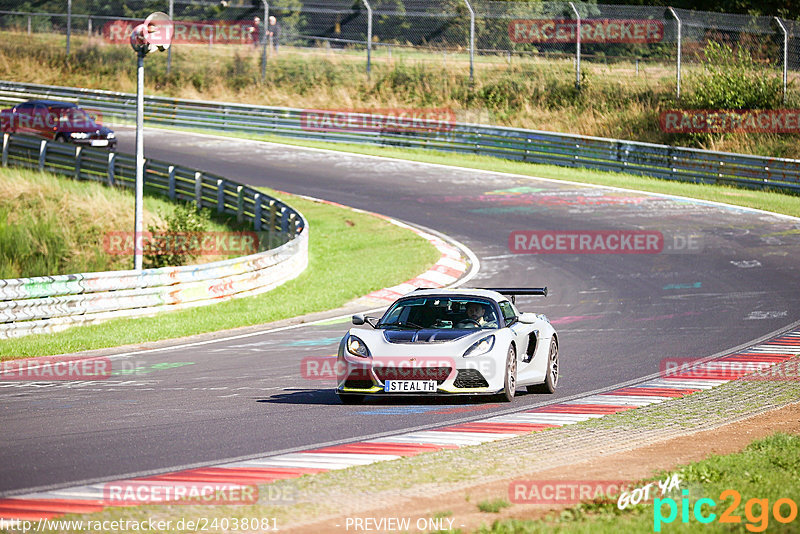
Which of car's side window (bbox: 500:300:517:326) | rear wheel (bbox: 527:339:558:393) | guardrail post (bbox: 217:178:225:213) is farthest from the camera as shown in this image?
guardrail post (bbox: 217:178:225:213)

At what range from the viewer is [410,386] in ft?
35.6

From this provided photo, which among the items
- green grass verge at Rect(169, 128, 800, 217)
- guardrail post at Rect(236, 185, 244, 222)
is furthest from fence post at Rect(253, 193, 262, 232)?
green grass verge at Rect(169, 128, 800, 217)

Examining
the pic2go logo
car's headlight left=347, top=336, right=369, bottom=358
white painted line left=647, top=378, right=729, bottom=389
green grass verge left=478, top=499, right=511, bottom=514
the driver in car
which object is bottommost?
white painted line left=647, top=378, right=729, bottom=389

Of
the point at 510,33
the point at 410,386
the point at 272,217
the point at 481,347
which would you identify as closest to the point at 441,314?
the point at 481,347

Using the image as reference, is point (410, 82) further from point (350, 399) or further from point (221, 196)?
point (350, 399)

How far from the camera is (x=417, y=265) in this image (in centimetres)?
2322

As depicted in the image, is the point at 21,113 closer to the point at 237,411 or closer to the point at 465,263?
the point at 465,263

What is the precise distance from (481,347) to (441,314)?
3.65 ft

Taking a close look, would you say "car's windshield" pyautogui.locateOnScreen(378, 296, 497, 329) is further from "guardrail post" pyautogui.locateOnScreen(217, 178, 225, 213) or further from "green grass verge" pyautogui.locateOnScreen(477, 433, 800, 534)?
"guardrail post" pyautogui.locateOnScreen(217, 178, 225, 213)

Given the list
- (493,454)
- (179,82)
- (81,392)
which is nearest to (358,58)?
(179,82)

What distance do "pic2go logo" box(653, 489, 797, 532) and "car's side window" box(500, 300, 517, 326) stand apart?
5.27 meters

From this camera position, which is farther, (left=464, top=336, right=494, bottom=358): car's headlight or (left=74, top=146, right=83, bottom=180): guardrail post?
(left=74, top=146, right=83, bottom=180): guardrail post

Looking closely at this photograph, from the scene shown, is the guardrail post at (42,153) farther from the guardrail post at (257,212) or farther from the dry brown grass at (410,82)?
the dry brown grass at (410,82)

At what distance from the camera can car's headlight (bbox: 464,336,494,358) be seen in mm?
10891
